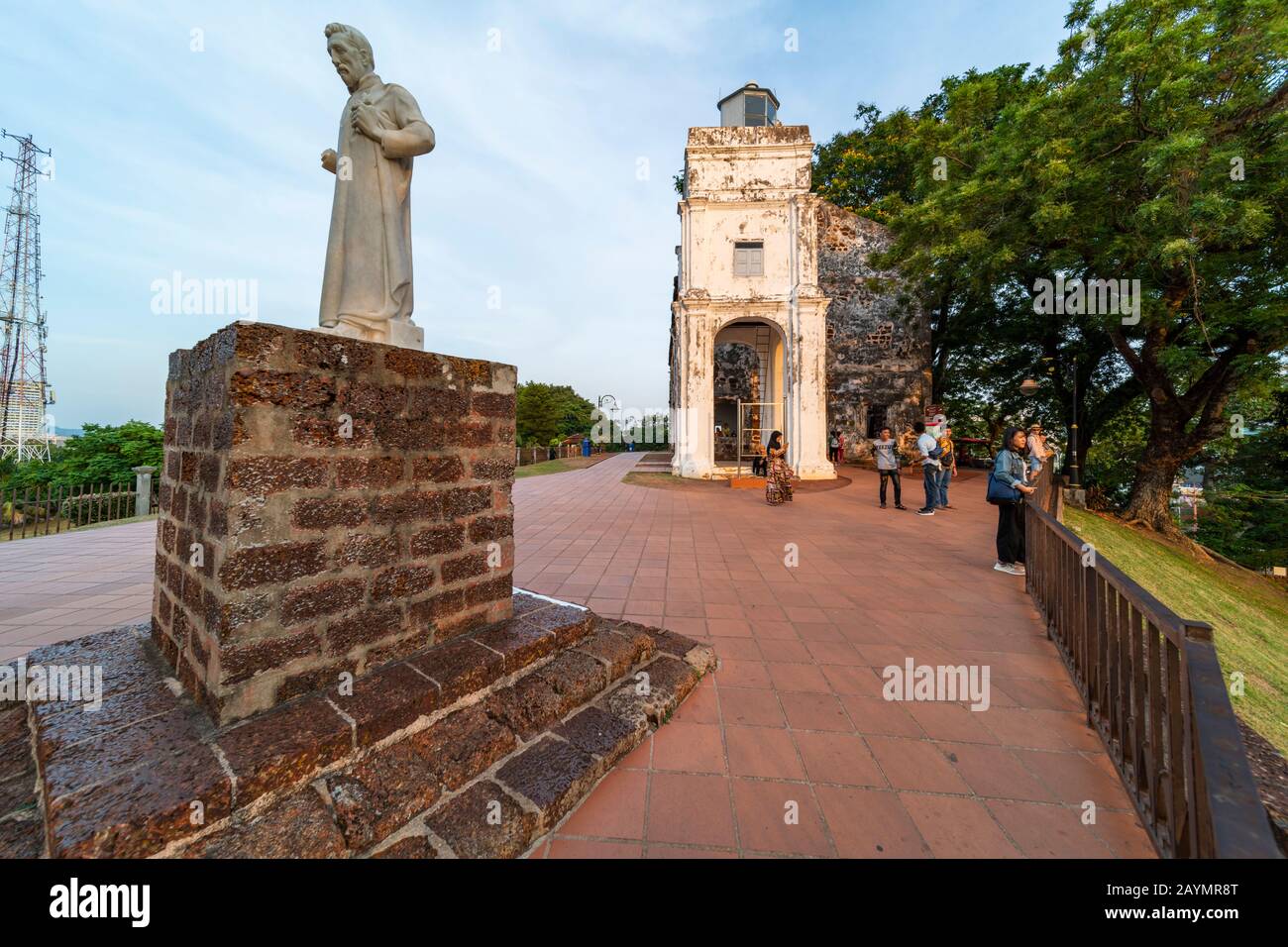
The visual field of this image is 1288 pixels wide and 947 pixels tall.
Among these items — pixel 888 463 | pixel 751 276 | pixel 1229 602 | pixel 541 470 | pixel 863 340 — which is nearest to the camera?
pixel 1229 602

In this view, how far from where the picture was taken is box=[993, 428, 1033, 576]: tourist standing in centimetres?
504

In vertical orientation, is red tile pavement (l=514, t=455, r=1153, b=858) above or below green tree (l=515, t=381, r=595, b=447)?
below

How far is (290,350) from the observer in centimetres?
179

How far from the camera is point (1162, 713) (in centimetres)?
188

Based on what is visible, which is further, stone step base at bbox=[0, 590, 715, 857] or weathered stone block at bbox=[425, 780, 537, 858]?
weathered stone block at bbox=[425, 780, 537, 858]

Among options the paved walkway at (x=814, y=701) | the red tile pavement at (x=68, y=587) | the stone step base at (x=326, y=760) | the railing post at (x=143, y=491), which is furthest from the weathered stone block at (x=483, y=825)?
the railing post at (x=143, y=491)

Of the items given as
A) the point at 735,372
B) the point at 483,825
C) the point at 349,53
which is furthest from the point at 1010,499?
the point at 735,372

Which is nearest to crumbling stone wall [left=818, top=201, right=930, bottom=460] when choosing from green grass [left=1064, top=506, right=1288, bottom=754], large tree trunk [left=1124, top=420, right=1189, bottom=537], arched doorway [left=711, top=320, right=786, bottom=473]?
arched doorway [left=711, top=320, right=786, bottom=473]

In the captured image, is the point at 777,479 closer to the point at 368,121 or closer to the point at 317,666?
the point at 368,121

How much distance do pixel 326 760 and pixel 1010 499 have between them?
248 inches

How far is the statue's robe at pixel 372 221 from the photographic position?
7.97ft

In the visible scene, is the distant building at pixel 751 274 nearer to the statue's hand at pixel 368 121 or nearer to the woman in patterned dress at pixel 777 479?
the woman in patterned dress at pixel 777 479

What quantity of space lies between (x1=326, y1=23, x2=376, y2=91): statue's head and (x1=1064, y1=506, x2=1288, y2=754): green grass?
6.31 meters

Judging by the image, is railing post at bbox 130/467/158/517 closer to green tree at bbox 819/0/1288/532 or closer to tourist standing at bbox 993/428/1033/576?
tourist standing at bbox 993/428/1033/576
